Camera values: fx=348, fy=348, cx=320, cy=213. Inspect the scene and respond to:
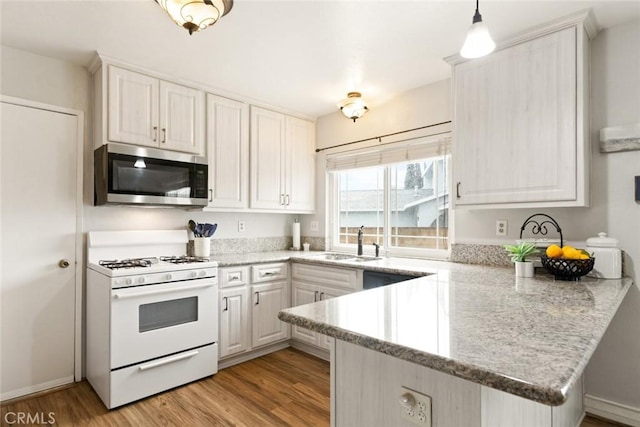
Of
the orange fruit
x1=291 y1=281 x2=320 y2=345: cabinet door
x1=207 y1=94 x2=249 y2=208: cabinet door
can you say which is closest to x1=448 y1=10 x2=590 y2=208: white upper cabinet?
the orange fruit

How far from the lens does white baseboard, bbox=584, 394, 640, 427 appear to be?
6.68 ft

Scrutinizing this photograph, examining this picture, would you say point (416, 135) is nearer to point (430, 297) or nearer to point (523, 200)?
point (523, 200)

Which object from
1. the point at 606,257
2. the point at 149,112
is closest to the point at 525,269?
the point at 606,257

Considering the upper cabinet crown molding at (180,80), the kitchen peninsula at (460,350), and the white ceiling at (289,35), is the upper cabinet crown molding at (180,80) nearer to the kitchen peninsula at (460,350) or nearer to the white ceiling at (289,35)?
the white ceiling at (289,35)

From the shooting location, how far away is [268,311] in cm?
314

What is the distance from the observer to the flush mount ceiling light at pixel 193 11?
1.67 meters

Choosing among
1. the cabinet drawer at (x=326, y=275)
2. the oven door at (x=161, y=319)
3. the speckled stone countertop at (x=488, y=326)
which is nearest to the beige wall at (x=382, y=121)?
the cabinet drawer at (x=326, y=275)

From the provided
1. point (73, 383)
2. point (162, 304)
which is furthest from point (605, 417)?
point (73, 383)

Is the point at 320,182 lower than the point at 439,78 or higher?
lower

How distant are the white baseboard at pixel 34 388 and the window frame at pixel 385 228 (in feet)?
8.32

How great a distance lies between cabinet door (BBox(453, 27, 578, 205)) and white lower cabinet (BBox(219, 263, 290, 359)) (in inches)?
68.8

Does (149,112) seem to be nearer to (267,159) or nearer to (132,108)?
(132,108)

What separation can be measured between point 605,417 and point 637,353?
0.44m

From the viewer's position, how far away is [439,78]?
2912mm
